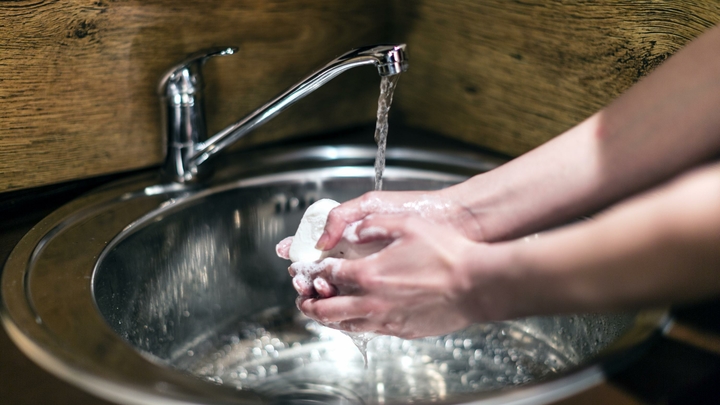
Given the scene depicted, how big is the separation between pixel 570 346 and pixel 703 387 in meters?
0.32

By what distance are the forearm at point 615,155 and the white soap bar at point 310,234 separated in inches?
6.2

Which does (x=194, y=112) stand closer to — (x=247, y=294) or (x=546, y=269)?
(x=247, y=294)

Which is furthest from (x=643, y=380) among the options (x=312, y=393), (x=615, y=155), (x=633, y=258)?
(x=312, y=393)

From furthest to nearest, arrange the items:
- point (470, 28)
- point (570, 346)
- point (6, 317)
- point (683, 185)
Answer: point (470, 28)
point (570, 346)
point (6, 317)
point (683, 185)

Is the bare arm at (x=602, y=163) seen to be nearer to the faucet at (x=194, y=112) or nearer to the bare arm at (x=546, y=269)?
the bare arm at (x=546, y=269)

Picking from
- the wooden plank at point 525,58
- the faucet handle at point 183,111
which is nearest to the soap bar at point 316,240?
the faucet handle at point 183,111

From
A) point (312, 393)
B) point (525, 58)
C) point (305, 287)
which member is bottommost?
point (312, 393)

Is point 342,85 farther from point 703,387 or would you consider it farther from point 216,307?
point 703,387

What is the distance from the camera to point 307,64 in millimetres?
1104

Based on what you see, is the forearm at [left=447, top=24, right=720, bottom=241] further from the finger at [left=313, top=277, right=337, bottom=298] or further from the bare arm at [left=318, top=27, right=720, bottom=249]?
the finger at [left=313, top=277, right=337, bottom=298]

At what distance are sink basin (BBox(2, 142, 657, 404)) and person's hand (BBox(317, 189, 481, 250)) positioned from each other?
0.70 feet

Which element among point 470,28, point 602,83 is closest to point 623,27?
point 602,83

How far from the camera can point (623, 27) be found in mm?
A: 874

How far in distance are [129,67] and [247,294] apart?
39 centimetres
